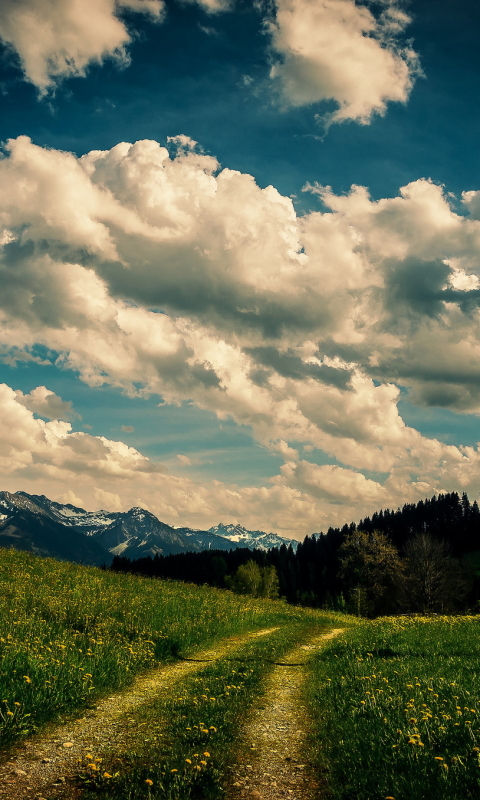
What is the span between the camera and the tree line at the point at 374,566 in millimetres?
57781

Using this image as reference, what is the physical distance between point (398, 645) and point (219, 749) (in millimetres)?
11373

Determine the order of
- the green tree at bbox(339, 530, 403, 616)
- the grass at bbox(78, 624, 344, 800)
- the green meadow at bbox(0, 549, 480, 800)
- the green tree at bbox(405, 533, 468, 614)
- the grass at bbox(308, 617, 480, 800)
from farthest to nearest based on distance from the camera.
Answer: the green tree at bbox(405, 533, 468, 614) → the green tree at bbox(339, 530, 403, 616) → the green meadow at bbox(0, 549, 480, 800) → the grass at bbox(78, 624, 344, 800) → the grass at bbox(308, 617, 480, 800)

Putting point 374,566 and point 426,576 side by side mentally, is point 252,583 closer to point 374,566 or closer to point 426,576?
point 426,576

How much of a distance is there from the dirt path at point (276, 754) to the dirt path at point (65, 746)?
210cm

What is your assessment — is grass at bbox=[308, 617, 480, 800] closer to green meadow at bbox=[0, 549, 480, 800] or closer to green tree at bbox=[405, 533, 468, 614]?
green meadow at bbox=[0, 549, 480, 800]

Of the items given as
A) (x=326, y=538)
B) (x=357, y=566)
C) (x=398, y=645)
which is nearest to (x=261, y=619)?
(x=398, y=645)

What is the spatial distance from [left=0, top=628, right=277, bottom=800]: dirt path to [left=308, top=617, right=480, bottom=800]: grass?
3444 mm

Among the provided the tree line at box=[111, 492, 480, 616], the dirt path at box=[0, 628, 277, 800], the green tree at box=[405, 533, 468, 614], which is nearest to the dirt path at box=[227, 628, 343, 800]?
the dirt path at box=[0, 628, 277, 800]

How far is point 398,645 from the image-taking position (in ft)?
53.9

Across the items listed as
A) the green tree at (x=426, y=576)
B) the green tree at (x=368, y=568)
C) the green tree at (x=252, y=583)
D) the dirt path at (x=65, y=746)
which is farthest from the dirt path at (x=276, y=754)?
the green tree at (x=252, y=583)

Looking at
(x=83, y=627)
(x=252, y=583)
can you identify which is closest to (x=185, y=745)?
(x=83, y=627)

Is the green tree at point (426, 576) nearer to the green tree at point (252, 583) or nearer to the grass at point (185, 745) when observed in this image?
the green tree at point (252, 583)

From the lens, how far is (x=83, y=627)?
Result: 15.8 m

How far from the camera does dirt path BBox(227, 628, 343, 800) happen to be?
5922mm
